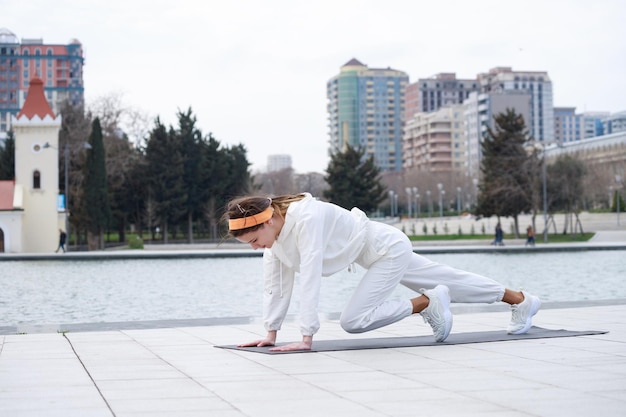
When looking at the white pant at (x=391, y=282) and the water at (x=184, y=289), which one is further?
the water at (x=184, y=289)

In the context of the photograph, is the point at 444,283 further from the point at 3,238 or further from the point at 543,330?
the point at 3,238

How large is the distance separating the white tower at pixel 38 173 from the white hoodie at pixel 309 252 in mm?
48802

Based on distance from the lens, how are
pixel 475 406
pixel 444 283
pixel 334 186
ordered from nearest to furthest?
1. pixel 475 406
2. pixel 444 283
3. pixel 334 186

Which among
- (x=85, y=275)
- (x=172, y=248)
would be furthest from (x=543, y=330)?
(x=172, y=248)

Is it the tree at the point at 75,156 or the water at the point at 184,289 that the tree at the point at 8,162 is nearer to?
the tree at the point at 75,156

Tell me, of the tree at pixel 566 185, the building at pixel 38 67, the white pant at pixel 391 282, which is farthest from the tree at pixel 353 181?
the building at pixel 38 67

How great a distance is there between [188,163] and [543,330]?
58982 millimetres

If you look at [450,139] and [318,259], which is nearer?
[318,259]

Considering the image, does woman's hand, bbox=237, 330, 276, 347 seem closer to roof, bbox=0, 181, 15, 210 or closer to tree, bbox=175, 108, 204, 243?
roof, bbox=0, 181, 15, 210

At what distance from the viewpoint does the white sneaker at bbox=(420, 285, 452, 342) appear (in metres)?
6.91

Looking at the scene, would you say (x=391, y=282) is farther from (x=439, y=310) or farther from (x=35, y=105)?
(x=35, y=105)

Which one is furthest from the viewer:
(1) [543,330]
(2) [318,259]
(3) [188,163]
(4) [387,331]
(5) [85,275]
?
(3) [188,163]

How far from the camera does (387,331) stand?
852cm

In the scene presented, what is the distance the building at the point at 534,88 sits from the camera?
17162 centimetres
